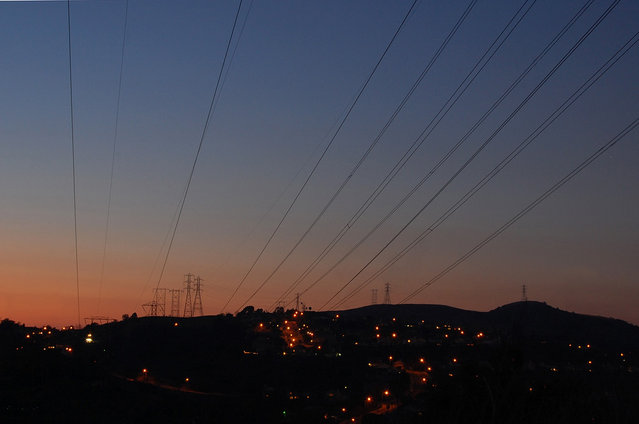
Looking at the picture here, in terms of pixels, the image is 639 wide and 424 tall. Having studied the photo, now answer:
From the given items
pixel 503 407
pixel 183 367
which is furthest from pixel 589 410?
pixel 183 367

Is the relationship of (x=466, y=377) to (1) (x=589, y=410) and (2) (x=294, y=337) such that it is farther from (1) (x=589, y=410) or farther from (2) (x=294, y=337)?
(2) (x=294, y=337)

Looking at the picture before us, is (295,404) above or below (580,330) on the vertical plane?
below

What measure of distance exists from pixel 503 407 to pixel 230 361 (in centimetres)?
5365

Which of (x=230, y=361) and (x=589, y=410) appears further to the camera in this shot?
(x=230, y=361)

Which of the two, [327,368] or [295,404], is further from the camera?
[327,368]

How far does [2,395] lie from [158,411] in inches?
335

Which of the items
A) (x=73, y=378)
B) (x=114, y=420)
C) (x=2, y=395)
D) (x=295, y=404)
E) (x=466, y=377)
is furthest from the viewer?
(x=73, y=378)

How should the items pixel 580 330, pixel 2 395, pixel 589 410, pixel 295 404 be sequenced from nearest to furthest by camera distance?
pixel 589 410
pixel 2 395
pixel 295 404
pixel 580 330

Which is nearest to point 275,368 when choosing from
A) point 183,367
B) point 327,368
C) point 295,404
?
point 327,368

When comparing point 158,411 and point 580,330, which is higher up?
point 580,330

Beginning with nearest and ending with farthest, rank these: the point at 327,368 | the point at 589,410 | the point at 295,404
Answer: the point at 589,410 → the point at 295,404 → the point at 327,368

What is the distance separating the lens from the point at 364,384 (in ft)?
170

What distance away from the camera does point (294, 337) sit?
322ft

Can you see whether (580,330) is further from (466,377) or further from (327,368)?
(466,377)
